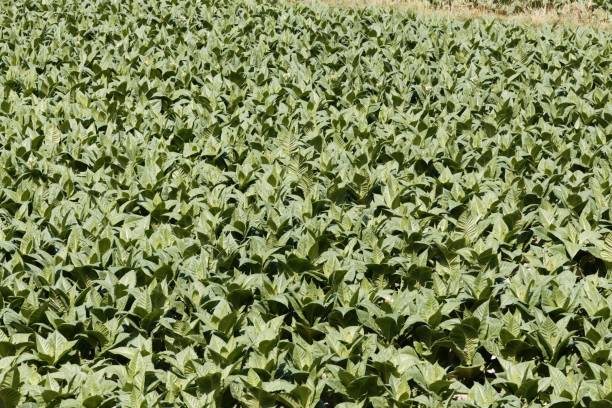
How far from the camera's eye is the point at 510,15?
17328 mm

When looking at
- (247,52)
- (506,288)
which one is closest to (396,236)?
(506,288)

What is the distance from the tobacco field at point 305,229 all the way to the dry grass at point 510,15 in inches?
164

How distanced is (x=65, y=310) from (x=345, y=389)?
2036 millimetres

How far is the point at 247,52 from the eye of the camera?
1253 cm

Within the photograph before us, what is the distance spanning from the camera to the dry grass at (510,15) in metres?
16.3

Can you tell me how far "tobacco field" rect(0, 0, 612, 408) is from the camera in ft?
16.5

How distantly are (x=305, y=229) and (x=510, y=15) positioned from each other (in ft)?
39.5

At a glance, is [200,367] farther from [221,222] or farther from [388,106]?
[388,106]

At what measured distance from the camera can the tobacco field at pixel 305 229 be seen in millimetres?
5016

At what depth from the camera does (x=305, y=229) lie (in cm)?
673

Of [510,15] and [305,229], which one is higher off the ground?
[510,15]

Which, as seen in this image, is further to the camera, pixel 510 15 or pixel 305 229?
pixel 510 15

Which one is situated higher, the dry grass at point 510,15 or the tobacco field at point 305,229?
the dry grass at point 510,15

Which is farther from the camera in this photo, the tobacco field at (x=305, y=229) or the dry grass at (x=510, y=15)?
the dry grass at (x=510, y=15)
